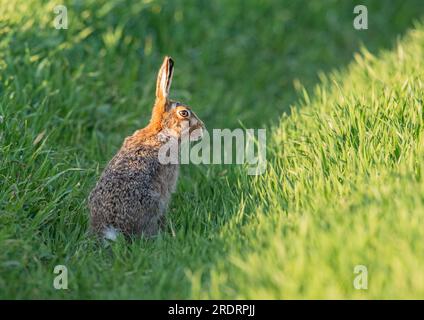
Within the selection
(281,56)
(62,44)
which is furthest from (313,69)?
(62,44)

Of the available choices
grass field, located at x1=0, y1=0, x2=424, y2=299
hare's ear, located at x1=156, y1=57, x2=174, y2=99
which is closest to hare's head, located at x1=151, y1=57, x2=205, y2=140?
hare's ear, located at x1=156, y1=57, x2=174, y2=99

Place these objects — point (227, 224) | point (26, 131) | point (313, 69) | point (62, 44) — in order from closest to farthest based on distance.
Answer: point (227, 224) → point (26, 131) → point (62, 44) → point (313, 69)

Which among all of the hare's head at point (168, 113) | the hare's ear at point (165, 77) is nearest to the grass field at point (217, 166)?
the hare's head at point (168, 113)

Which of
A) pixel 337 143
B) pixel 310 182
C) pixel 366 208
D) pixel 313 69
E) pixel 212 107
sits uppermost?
pixel 313 69

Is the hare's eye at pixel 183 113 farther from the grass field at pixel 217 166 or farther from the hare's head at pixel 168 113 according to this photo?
the grass field at pixel 217 166

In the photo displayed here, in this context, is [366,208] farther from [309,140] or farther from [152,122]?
[152,122]

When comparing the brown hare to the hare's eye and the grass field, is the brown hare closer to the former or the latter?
the hare's eye

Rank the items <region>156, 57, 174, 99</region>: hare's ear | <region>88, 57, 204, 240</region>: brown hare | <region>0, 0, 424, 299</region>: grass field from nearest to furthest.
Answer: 1. <region>0, 0, 424, 299</region>: grass field
2. <region>88, 57, 204, 240</region>: brown hare
3. <region>156, 57, 174, 99</region>: hare's ear

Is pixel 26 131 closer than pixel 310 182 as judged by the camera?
No

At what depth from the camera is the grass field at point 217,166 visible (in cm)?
436

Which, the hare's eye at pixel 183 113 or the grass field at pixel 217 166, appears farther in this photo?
the hare's eye at pixel 183 113

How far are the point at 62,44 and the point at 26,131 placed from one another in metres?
1.75

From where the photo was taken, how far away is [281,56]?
9836mm

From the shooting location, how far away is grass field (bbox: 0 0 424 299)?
436 cm
